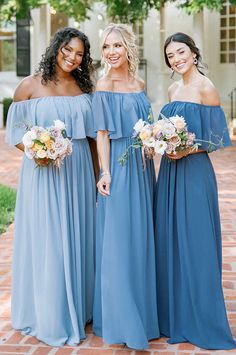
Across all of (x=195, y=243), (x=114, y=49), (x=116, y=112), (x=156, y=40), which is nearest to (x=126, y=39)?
(x=114, y=49)

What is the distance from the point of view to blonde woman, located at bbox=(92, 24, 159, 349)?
159 inches

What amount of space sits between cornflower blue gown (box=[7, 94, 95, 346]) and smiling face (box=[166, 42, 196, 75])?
665mm

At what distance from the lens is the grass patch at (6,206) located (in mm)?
8414

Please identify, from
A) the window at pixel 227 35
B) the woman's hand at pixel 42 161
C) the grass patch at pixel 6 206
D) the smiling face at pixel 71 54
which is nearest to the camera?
the woman's hand at pixel 42 161

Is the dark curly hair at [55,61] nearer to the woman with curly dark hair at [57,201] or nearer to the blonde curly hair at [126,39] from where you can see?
the woman with curly dark hair at [57,201]

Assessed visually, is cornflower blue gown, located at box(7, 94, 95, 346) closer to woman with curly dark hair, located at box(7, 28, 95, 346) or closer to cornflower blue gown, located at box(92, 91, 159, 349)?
woman with curly dark hair, located at box(7, 28, 95, 346)

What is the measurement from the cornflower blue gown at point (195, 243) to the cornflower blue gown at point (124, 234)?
0.53 feet

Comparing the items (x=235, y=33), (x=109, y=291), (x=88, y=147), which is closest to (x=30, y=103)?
(x=88, y=147)

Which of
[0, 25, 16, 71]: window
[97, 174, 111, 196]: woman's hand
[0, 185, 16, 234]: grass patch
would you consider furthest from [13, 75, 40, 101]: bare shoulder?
[0, 25, 16, 71]: window

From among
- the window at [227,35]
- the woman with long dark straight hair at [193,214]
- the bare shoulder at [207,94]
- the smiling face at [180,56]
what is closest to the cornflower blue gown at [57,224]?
the woman with long dark straight hair at [193,214]

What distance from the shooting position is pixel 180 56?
401cm

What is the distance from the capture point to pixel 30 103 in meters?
4.25

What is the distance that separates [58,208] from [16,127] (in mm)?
633

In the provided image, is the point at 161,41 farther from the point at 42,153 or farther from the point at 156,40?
the point at 42,153
